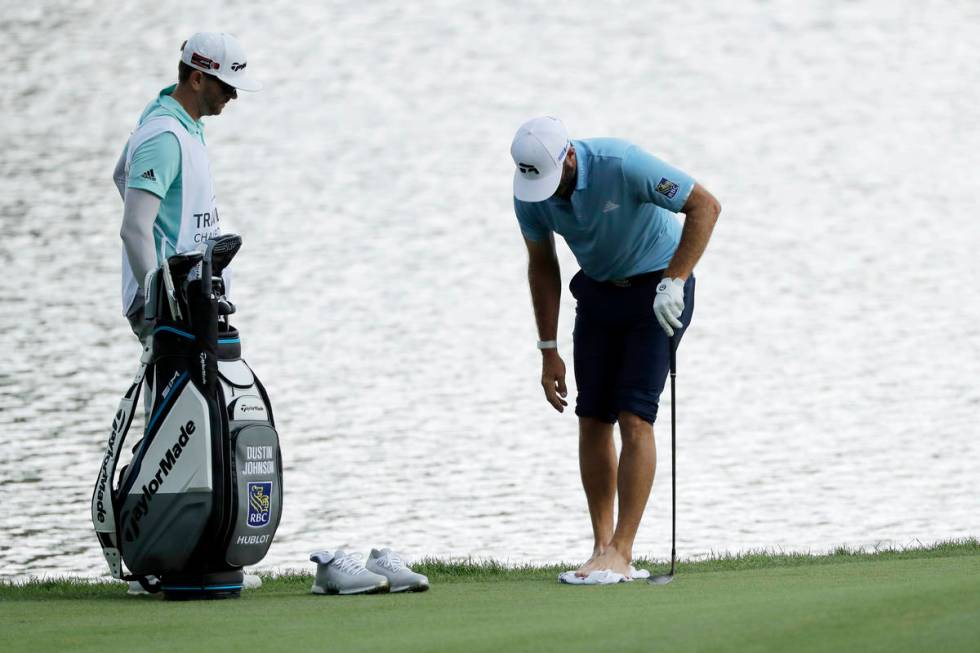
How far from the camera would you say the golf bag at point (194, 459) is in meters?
5.41

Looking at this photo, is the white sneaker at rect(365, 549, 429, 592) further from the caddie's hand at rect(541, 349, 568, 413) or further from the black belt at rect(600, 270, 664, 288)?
the black belt at rect(600, 270, 664, 288)

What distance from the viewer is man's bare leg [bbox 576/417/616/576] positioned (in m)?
5.95

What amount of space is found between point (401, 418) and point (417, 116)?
644 inches

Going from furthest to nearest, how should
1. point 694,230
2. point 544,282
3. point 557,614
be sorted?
point 544,282 → point 694,230 → point 557,614

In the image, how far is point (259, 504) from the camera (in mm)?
5531

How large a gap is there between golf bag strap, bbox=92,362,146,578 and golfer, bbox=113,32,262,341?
20 centimetres

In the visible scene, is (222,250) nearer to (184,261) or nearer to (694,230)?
(184,261)

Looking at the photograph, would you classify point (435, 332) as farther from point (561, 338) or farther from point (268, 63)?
point (268, 63)

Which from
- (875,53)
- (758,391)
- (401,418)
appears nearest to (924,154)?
(875,53)

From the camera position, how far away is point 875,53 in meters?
30.5

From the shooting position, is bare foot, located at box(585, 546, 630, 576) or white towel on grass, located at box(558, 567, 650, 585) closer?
white towel on grass, located at box(558, 567, 650, 585)

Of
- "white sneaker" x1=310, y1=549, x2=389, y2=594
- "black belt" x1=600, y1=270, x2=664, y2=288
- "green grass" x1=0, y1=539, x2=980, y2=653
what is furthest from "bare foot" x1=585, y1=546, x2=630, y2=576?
"black belt" x1=600, y1=270, x2=664, y2=288

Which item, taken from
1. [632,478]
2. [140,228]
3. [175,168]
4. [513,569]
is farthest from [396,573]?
[175,168]

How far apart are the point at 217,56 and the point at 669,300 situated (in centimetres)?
156
